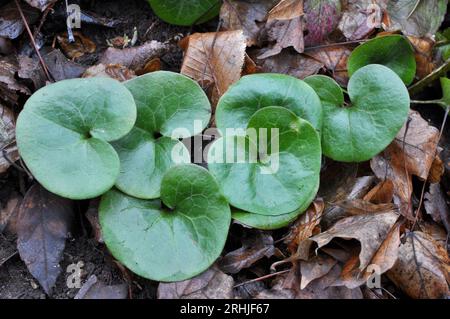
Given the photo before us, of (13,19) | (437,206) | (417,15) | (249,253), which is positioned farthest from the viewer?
(417,15)

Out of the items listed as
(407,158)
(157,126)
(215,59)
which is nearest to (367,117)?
(407,158)

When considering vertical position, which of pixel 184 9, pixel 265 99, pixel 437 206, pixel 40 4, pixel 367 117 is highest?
pixel 40 4

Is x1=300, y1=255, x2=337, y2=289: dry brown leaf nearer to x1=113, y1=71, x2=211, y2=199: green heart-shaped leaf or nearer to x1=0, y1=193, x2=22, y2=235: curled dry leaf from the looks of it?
x1=113, y1=71, x2=211, y2=199: green heart-shaped leaf

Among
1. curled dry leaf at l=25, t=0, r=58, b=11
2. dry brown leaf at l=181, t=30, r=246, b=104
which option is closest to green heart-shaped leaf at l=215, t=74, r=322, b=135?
dry brown leaf at l=181, t=30, r=246, b=104

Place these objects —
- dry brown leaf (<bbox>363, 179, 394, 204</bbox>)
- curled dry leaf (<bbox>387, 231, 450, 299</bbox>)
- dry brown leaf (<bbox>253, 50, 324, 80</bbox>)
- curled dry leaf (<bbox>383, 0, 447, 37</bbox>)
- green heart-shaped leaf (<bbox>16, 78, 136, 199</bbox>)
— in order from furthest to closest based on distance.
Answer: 1. curled dry leaf (<bbox>383, 0, 447, 37</bbox>)
2. dry brown leaf (<bbox>253, 50, 324, 80</bbox>)
3. dry brown leaf (<bbox>363, 179, 394, 204</bbox>)
4. curled dry leaf (<bbox>387, 231, 450, 299</bbox>)
5. green heart-shaped leaf (<bbox>16, 78, 136, 199</bbox>)

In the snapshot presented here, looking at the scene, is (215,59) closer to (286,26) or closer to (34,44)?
(286,26)

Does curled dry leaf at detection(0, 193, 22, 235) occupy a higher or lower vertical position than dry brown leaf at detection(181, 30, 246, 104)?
lower
